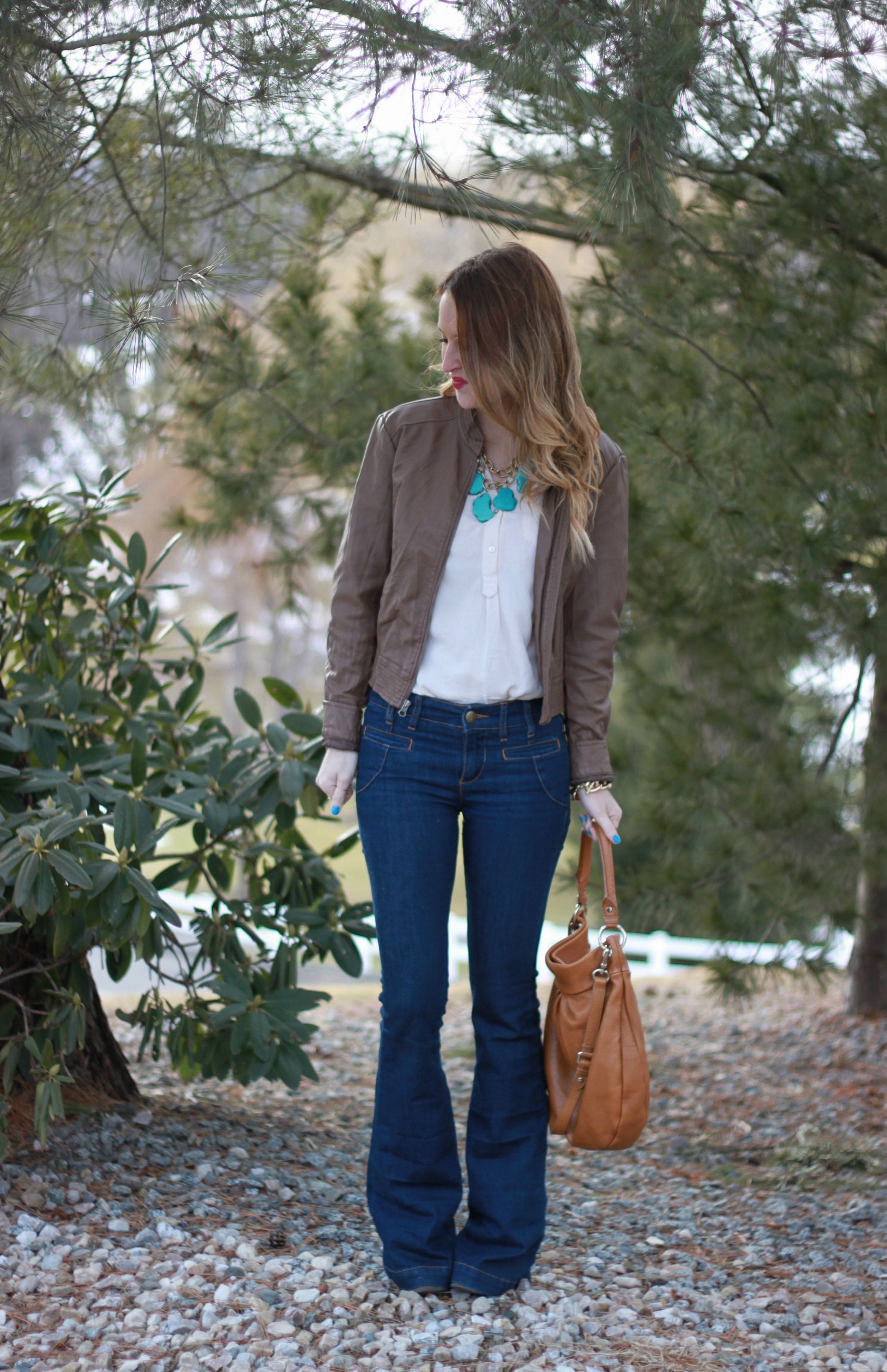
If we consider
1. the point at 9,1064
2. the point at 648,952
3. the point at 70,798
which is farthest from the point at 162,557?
the point at 648,952

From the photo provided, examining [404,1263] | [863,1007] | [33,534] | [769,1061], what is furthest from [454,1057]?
[33,534]

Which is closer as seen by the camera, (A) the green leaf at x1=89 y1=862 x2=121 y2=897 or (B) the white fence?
(A) the green leaf at x1=89 y1=862 x2=121 y2=897

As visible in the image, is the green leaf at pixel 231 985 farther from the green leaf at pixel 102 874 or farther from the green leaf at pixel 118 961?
the green leaf at pixel 102 874

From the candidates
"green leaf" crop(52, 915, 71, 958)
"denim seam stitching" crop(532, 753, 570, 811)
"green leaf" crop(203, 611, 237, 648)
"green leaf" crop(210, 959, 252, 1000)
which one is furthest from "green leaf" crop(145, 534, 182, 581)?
"denim seam stitching" crop(532, 753, 570, 811)

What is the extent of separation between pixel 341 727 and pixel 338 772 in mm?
70

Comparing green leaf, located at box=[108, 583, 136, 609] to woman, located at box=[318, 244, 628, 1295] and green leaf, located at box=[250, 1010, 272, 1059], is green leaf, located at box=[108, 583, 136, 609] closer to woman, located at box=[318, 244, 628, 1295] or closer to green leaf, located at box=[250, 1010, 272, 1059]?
woman, located at box=[318, 244, 628, 1295]

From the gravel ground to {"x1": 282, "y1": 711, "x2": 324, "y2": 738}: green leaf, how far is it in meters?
0.84

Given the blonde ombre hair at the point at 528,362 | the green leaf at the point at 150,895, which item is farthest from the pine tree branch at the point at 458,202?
the green leaf at the point at 150,895

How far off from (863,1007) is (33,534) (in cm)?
303

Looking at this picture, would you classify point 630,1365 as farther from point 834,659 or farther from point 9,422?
point 9,422

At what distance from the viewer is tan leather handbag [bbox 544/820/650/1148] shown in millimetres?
1690

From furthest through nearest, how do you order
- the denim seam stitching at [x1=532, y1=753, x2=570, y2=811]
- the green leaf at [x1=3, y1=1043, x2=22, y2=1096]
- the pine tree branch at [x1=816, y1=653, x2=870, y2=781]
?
the pine tree branch at [x1=816, y1=653, x2=870, y2=781] → the green leaf at [x1=3, y1=1043, x2=22, y2=1096] → the denim seam stitching at [x1=532, y1=753, x2=570, y2=811]

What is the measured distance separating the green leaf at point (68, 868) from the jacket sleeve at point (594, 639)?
0.79 m

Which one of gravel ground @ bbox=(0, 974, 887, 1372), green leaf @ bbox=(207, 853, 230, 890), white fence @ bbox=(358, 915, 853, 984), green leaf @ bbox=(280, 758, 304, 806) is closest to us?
gravel ground @ bbox=(0, 974, 887, 1372)
